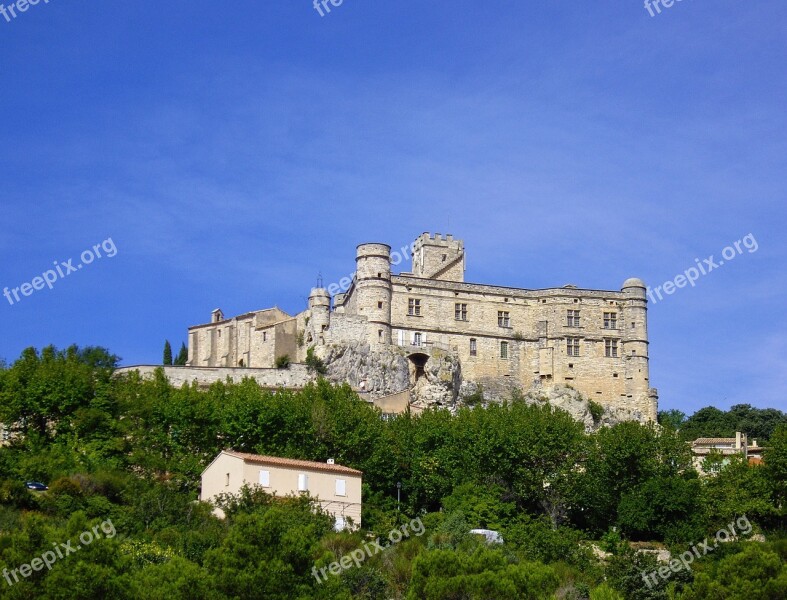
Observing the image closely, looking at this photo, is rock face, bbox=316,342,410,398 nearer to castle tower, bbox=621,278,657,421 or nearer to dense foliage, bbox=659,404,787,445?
castle tower, bbox=621,278,657,421

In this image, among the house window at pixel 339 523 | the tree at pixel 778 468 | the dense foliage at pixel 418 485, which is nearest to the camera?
the dense foliage at pixel 418 485

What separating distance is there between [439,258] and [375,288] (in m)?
13.2

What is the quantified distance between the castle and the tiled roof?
24617 millimetres

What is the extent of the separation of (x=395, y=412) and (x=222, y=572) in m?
41.4

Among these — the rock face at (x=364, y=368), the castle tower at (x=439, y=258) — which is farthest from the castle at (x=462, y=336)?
the castle tower at (x=439, y=258)

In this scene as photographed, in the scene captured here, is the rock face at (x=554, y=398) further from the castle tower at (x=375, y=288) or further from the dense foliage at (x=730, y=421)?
the dense foliage at (x=730, y=421)

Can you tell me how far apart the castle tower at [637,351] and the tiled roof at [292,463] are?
33764 millimetres

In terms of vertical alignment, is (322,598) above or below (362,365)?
below

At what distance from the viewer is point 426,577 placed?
131 feet

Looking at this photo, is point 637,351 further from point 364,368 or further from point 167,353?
point 167,353

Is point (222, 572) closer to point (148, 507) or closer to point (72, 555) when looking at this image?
point (72, 555)

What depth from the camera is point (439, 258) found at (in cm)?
9450

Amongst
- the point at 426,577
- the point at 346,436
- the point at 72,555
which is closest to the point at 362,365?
the point at 346,436

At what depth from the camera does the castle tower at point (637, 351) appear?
279 feet
